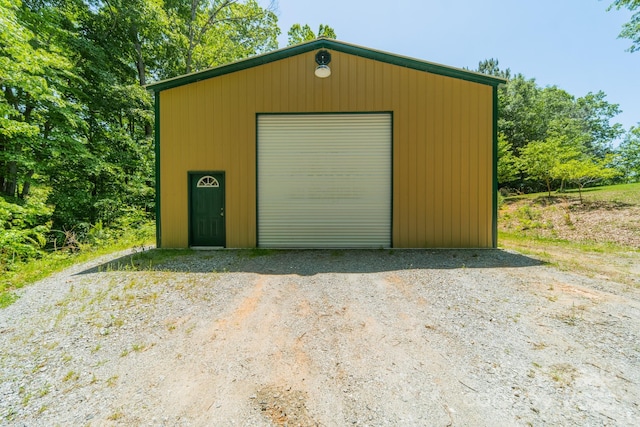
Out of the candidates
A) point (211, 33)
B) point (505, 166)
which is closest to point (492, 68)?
point (505, 166)

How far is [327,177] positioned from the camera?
7.21 meters

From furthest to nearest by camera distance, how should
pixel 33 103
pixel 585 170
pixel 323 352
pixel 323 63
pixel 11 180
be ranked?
pixel 585 170
pixel 11 180
pixel 33 103
pixel 323 63
pixel 323 352

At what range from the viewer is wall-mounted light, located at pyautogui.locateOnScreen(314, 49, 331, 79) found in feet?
22.2

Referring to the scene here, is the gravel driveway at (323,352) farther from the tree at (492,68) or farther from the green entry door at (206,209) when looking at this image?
the tree at (492,68)

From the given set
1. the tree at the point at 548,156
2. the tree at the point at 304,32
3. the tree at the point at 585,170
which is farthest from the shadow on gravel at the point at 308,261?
the tree at the point at 304,32

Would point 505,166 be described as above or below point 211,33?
below

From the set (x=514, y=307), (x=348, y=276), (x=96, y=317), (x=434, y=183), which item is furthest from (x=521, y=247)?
(x=96, y=317)

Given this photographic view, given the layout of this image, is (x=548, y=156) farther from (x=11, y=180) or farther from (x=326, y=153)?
(x=11, y=180)

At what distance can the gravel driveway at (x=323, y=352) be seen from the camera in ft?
6.18

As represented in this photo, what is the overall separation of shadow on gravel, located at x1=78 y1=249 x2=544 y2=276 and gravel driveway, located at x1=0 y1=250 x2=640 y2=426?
0.68 meters

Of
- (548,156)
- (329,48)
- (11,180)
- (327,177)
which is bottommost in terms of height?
(327,177)

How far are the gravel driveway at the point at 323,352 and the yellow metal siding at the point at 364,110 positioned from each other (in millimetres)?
2546

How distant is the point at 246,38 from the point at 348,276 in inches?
731

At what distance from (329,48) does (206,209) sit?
5494mm
